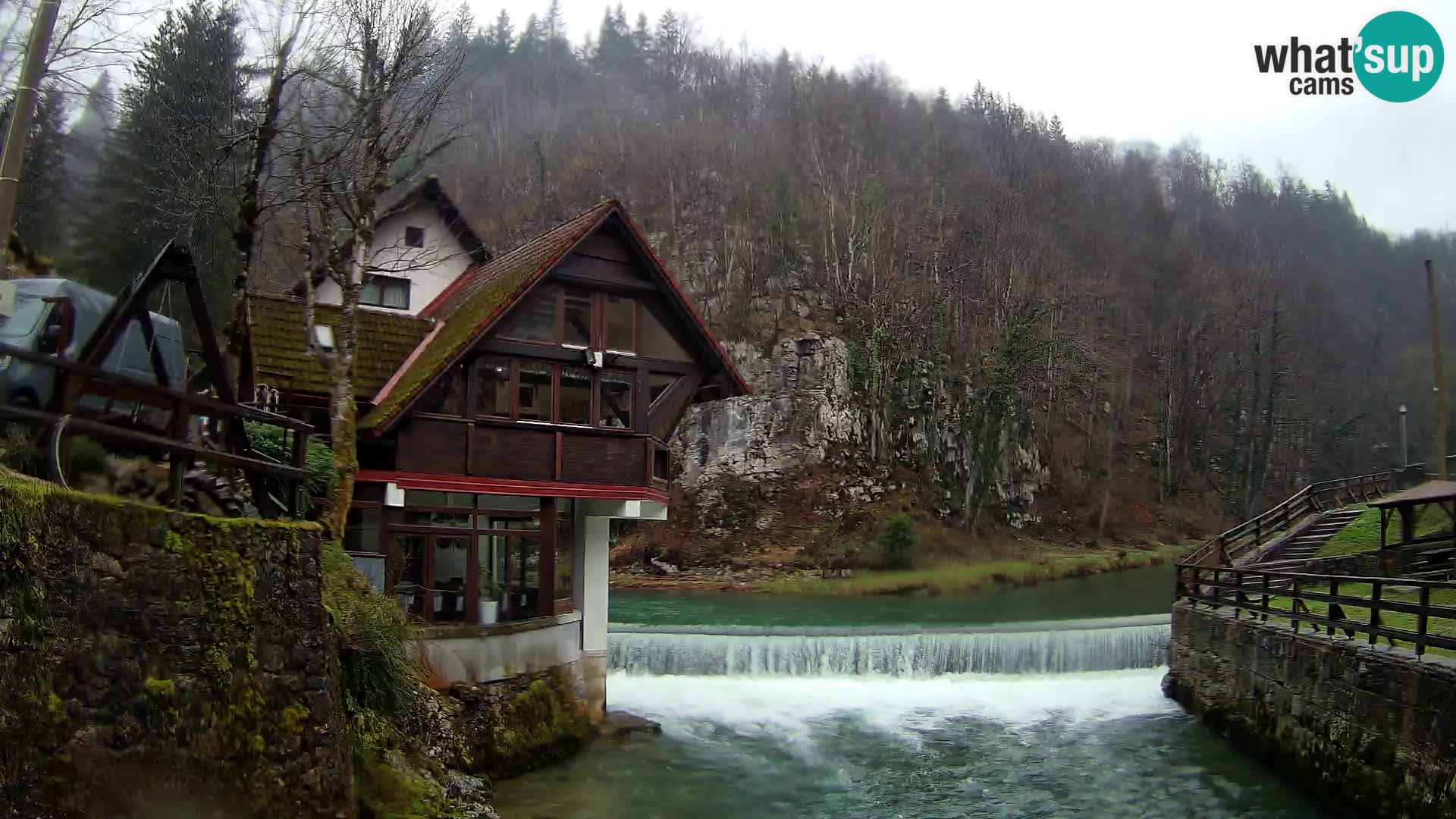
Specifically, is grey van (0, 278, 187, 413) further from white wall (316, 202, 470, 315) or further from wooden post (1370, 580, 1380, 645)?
wooden post (1370, 580, 1380, 645)

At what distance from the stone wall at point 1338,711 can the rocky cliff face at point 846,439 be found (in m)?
29.6

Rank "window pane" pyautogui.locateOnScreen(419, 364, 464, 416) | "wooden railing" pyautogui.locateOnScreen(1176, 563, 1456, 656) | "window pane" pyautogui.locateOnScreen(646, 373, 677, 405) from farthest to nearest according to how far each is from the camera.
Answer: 1. "window pane" pyautogui.locateOnScreen(646, 373, 677, 405)
2. "window pane" pyautogui.locateOnScreen(419, 364, 464, 416)
3. "wooden railing" pyautogui.locateOnScreen(1176, 563, 1456, 656)

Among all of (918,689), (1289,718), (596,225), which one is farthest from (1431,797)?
(596,225)

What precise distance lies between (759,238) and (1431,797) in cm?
4834

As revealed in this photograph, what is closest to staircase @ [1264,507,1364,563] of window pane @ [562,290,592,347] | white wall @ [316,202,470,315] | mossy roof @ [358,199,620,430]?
window pane @ [562,290,592,347]

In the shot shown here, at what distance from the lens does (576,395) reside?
1828 centimetres

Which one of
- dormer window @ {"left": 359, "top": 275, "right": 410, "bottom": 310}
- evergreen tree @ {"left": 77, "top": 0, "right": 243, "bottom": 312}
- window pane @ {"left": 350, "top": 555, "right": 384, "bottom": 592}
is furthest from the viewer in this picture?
evergreen tree @ {"left": 77, "top": 0, "right": 243, "bottom": 312}

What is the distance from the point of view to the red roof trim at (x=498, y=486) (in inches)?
646

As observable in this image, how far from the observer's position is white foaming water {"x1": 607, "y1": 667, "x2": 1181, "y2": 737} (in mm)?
Result: 19812

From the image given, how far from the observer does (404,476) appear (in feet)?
53.9

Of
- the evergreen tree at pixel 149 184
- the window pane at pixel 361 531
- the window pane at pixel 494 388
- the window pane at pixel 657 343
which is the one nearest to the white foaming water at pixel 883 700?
the window pane at pixel 361 531

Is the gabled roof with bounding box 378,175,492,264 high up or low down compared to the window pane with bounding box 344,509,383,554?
up

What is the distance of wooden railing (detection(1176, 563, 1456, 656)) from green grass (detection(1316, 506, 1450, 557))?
7.77ft

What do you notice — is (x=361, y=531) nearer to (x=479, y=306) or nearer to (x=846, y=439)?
(x=479, y=306)
